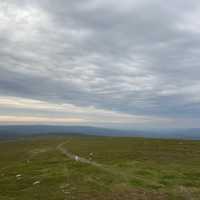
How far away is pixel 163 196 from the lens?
26344 mm

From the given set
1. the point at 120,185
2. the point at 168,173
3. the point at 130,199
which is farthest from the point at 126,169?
the point at 130,199

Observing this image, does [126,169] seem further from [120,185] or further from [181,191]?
[181,191]

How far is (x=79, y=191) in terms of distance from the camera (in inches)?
1116

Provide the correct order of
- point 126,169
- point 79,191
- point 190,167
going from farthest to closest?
point 190,167 → point 126,169 → point 79,191

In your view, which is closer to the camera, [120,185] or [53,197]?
[53,197]

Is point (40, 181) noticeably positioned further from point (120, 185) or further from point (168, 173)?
point (168, 173)

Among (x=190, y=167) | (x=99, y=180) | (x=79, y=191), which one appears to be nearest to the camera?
(x=79, y=191)

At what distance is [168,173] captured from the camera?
3794cm

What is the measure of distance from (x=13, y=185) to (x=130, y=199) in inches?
727

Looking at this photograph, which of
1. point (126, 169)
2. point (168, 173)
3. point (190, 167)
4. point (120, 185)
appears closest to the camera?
point (120, 185)

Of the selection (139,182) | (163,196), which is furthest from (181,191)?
(139,182)

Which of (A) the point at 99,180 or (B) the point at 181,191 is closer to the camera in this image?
(B) the point at 181,191

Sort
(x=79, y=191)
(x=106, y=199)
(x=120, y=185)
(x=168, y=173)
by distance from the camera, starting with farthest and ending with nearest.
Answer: (x=168, y=173) → (x=120, y=185) → (x=79, y=191) → (x=106, y=199)

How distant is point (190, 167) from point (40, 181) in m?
26.5
